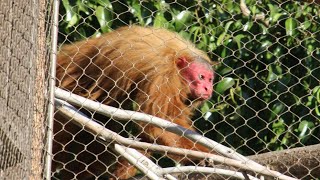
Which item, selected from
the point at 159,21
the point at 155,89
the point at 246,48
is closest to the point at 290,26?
the point at 246,48

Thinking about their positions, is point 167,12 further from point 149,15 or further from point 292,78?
point 292,78

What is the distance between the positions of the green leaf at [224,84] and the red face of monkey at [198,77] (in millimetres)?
81

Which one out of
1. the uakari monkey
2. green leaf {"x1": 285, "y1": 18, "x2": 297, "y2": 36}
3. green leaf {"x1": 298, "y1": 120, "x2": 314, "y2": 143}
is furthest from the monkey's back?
green leaf {"x1": 298, "y1": 120, "x2": 314, "y2": 143}

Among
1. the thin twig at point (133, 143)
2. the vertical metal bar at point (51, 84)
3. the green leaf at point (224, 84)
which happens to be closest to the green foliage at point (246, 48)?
the green leaf at point (224, 84)

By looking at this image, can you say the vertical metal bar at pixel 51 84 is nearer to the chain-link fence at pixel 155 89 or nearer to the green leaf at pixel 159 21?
the chain-link fence at pixel 155 89

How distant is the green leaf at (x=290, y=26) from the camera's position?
500 cm

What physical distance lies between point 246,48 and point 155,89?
811 mm

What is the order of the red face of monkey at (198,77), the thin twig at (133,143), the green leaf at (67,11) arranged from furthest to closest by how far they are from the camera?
the green leaf at (67,11)
the red face of monkey at (198,77)
the thin twig at (133,143)

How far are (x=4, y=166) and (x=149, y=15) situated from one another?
2113 millimetres

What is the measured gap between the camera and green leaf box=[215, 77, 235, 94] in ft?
16.2

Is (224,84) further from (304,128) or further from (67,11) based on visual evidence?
(67,11)

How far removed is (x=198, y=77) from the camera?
4809 millimetres

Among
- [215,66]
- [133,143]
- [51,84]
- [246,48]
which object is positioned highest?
[51,84]

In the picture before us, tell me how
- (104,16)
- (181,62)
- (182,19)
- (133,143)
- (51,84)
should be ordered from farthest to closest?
(182,19)
(104,16)
(181,62)
(133,143)
(51,84)
